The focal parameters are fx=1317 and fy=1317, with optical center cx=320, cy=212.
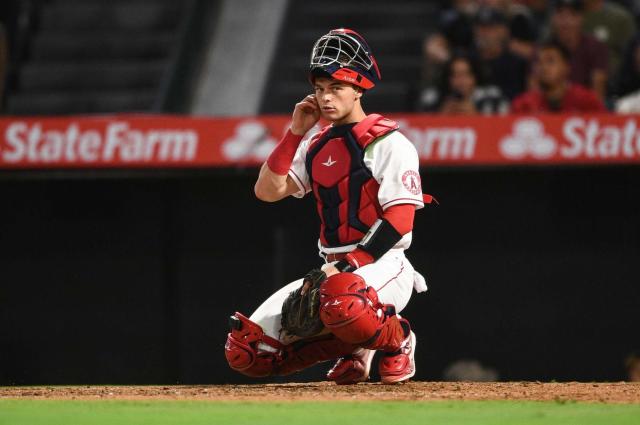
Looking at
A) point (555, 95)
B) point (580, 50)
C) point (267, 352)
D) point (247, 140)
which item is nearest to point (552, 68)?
point (555, 95)

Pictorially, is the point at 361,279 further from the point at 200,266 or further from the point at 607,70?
the point at 607,70

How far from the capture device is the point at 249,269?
9.32 m

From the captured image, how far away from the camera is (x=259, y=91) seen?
10.7 metres

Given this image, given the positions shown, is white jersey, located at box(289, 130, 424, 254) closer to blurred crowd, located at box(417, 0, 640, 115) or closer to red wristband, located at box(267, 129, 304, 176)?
red wristband, located at box(267, 129, 304, 176)

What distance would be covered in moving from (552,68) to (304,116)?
3600mm

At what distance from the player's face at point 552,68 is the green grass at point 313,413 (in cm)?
429

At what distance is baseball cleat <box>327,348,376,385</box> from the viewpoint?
5.78 m

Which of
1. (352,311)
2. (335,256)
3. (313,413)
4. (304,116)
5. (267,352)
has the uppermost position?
(304,116)

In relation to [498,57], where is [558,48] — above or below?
below

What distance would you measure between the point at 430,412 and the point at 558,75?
15.3 ft

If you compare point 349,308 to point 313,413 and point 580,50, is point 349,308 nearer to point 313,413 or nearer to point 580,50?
point 313,413

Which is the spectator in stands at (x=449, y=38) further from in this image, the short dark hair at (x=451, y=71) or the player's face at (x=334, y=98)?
the player's face at (x=334, y=98)

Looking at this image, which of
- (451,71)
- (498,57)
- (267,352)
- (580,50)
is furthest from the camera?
(498,57)

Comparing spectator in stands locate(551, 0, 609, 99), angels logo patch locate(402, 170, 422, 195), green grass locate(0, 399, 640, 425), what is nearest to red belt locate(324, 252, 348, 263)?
angels logo patch locate(402, 170, 422, 195)
